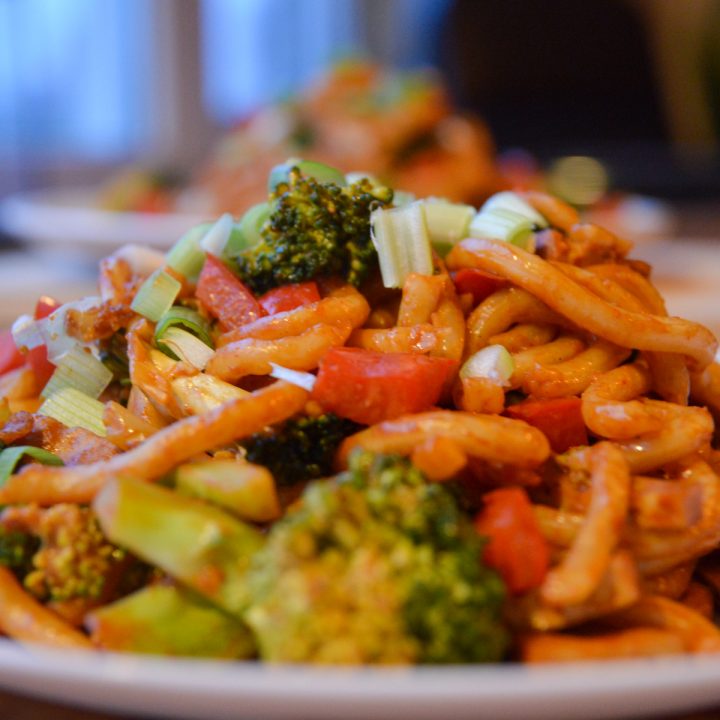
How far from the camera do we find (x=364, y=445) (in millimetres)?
1646

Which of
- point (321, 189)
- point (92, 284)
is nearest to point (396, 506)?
point (321, 189)

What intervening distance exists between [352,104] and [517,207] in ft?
18.1

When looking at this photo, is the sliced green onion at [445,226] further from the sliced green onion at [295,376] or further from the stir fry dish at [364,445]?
the sliced green onion at [295,376]

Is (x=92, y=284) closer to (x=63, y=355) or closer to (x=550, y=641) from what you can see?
(x=63, y=355)

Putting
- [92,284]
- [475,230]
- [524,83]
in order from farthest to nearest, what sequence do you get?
[524,83] → [92,284] → [475,230]

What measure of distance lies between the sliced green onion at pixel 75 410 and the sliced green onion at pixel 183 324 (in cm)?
21

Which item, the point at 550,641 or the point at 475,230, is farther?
the point at 475,230

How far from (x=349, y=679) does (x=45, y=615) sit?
661mm

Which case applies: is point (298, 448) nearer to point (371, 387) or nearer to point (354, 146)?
point (371, 387)

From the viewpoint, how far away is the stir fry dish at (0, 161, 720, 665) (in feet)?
4.46

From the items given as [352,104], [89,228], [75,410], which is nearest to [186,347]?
[75,410]

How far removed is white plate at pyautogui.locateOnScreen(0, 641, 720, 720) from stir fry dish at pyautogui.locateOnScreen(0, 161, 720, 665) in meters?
0.13

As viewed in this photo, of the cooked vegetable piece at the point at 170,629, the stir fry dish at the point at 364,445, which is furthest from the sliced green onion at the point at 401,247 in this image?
the cooked vegetable piece at the point at 170,629

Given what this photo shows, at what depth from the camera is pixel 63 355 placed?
2.12 m
